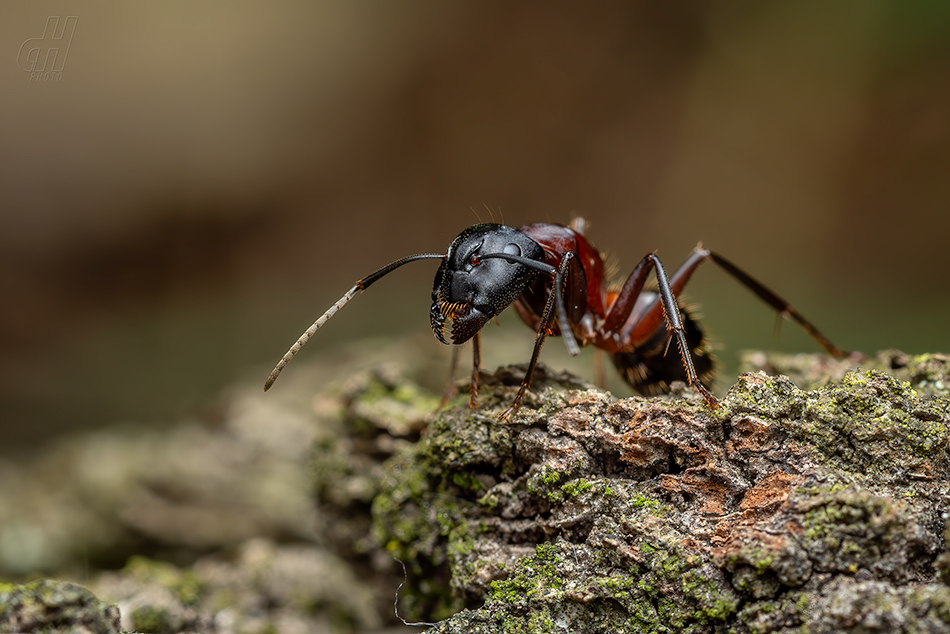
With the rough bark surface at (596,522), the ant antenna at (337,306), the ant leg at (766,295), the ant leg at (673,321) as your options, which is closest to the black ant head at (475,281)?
the ant antenna at (337,306)

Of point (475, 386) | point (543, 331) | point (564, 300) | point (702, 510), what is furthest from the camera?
point (564, 300)

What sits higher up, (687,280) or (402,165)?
(402,165)

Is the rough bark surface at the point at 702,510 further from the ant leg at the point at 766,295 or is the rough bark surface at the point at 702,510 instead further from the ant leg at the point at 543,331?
the ant leg at the point at 766,295

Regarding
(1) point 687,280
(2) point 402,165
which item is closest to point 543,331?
(1) point 687,280

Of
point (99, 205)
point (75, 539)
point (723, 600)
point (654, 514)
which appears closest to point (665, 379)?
point (654, 514)

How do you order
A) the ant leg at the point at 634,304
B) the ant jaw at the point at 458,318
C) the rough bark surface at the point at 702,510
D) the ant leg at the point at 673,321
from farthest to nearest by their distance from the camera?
1. the ant leg at the point at 634,304
2. the ant jaw at the point at 458,318
3. the ant leg at the point at 673,321
4. the rough bark surface at the point at 702,510

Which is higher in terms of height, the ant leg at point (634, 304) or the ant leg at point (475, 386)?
the ant leg at point (634, 304)

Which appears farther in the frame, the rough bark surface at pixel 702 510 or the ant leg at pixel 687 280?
the ant leg at pixel 687 280

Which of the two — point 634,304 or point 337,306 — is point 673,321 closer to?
point 634,304
